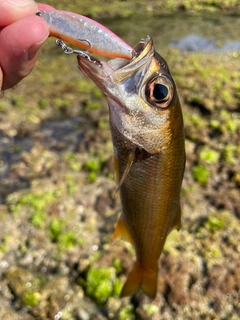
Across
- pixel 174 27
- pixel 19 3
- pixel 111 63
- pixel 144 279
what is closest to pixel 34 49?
pixel 19 3

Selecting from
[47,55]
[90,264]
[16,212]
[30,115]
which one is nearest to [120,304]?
[90,264]

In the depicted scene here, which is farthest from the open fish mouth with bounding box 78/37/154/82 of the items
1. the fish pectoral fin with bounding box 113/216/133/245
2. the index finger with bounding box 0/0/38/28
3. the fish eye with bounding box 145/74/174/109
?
the fish pectoral fin with bounding box 113/216/133/245

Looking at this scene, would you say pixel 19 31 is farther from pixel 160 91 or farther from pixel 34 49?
pixel 160 91

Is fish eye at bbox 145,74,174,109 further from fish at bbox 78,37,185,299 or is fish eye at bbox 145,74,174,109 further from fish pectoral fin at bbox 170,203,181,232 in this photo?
fish pectoral fin at bbox 170,203,181,232

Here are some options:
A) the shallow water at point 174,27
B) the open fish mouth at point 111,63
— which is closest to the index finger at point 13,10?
the open fish mouth at point 111,63

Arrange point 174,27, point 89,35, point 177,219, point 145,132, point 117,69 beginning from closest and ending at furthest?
point 89,35
point 117,69
point 145,132
point 177,219
point 174,27

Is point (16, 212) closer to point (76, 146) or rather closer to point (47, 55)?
point (76, 146)

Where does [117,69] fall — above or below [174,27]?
above
